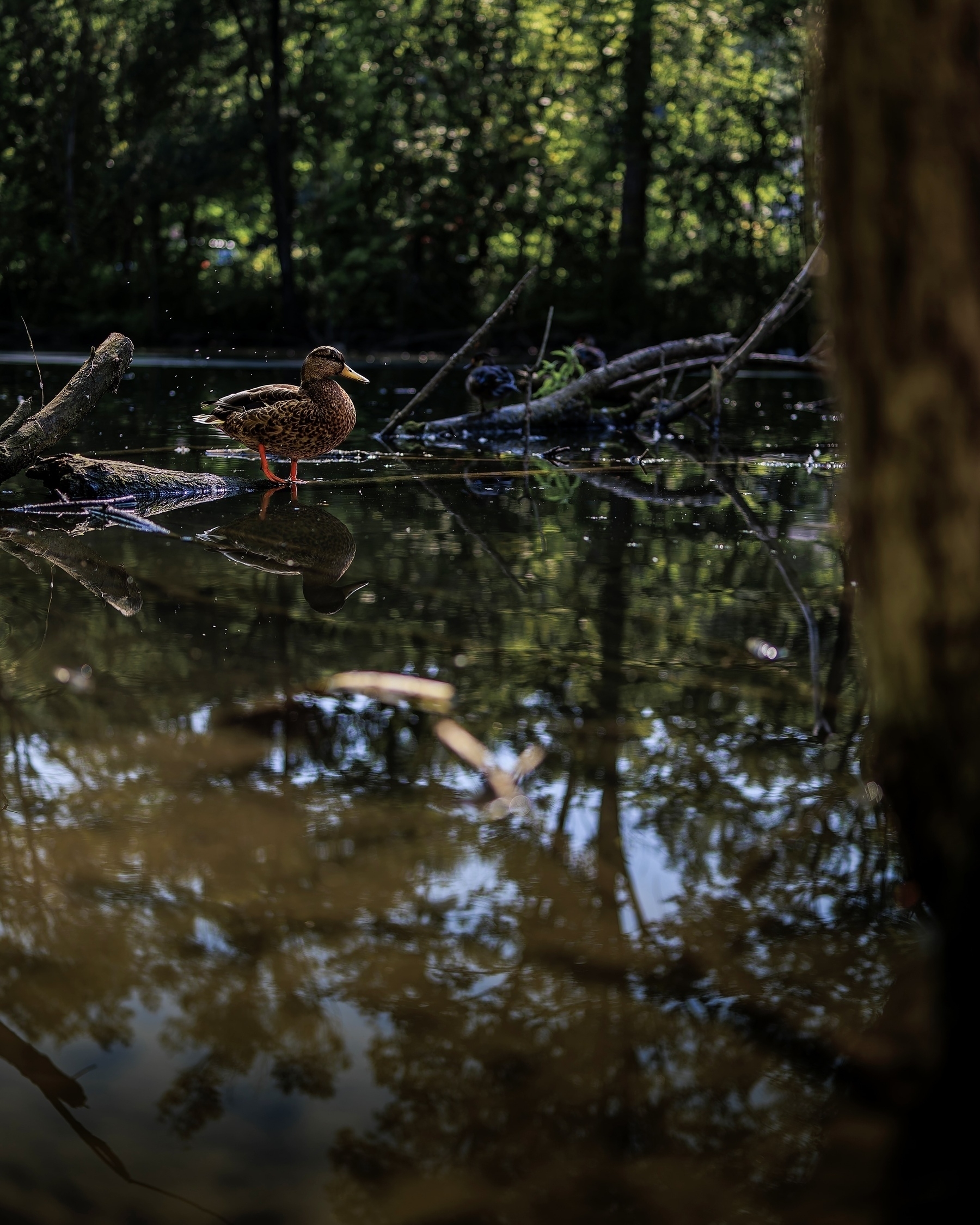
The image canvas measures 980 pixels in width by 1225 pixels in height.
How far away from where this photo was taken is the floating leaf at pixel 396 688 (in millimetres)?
3537

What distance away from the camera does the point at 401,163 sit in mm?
26281

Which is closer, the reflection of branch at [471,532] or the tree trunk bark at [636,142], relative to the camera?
the reflection of branch at [471,532]

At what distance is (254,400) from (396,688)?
4.14 metres

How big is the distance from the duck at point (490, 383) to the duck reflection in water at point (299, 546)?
377cm

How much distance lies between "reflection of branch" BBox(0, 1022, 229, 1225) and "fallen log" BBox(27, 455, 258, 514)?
189 inches

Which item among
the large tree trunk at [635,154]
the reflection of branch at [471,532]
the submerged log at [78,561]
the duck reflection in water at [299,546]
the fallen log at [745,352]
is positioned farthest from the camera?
the large tree trunk at [635,154]

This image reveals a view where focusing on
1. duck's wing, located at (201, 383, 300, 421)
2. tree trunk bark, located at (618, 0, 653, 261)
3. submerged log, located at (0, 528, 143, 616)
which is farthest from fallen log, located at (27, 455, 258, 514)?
tree trunk bark, located at (618, 0, 653, 261)

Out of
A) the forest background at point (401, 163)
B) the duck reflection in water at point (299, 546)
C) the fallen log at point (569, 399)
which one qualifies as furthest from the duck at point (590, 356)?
the forest background at point (401, 163)

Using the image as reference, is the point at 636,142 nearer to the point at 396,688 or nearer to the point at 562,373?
the point at 562,373

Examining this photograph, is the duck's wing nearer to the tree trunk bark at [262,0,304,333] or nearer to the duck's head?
the duck's head

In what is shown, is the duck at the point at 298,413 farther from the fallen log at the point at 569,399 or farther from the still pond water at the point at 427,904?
the fallen log at the point at 569,399

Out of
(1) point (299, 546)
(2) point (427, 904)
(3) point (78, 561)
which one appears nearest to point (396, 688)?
(2) point (427, 904)

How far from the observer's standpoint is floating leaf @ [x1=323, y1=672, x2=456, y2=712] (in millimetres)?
3537

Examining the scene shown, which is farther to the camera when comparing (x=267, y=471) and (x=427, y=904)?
(x=267, y=471)
